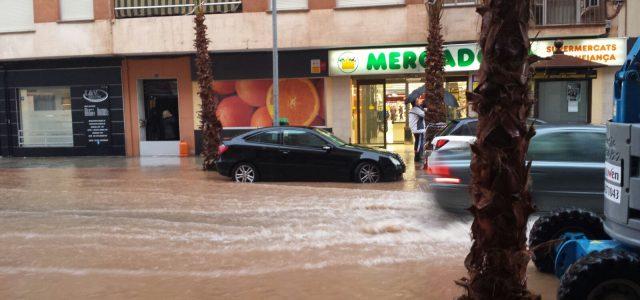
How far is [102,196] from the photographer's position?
1197cm

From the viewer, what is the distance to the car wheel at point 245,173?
13.7 meters

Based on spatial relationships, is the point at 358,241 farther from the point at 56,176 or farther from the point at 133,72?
the point at 133,72

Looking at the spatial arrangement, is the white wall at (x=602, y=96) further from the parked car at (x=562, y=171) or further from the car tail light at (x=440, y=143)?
the parked car at (x=562, y=171)

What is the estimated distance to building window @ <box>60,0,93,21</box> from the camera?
20.7 meters

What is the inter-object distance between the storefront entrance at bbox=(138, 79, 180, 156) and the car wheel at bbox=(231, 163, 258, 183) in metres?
8.35

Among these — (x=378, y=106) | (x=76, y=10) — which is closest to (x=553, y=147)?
(x=378, y=106)

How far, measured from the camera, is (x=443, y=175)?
8383mm

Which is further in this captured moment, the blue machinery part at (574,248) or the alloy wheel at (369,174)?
the alloy wheel at (369,174)

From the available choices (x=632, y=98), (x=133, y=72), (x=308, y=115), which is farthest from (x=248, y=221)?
(x=133, y=72)

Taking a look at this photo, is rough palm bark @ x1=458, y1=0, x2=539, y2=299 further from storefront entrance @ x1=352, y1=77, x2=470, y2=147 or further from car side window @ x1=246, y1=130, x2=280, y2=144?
storefront entrance @ x1=352, y1=77, x2=470, y2=147

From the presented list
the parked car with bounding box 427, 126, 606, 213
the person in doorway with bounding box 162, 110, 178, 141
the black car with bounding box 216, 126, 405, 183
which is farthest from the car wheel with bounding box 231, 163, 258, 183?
the person in doorway with bounding box 162, 110, 178, 141

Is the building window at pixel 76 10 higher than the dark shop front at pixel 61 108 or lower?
higher

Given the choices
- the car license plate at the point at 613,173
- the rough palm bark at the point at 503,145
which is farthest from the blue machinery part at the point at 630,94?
the rough palm bark at the point at 503,145

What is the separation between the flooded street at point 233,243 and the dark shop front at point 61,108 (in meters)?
8.93
